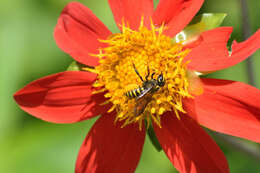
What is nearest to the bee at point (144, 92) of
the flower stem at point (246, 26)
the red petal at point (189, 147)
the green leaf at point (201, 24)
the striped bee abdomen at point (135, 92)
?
the striped bee abdomen at point (135, 92)

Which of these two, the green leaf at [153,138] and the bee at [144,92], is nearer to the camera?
the bee at [144,92]

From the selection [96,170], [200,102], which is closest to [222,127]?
[200,102]

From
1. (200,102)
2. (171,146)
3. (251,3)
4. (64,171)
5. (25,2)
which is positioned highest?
(25,2)

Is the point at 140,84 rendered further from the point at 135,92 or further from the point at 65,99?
the point at 65,99

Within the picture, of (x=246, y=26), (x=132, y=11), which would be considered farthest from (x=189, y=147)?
(x=246, y=26)

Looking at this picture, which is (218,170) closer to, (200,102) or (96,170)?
(200,102)

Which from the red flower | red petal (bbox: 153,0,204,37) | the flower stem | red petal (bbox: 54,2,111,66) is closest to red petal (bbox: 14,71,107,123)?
the red flower

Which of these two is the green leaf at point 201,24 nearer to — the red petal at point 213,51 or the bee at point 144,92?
the red petal at point 213,51
